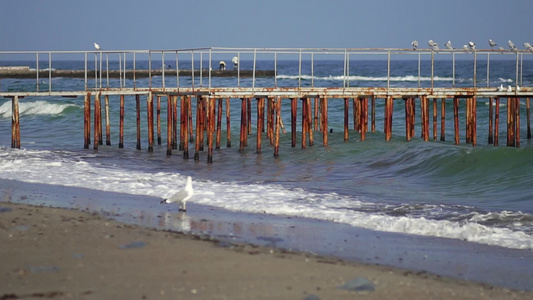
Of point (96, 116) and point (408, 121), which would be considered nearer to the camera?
point (96, 116)

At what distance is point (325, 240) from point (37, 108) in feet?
113

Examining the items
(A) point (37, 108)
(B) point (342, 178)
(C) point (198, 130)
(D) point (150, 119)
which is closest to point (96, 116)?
(D) point (150, 119)

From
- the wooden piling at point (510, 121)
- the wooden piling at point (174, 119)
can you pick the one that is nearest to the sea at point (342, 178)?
the wooden piling at point (174, 119)

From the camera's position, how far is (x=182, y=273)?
8172 millimetres

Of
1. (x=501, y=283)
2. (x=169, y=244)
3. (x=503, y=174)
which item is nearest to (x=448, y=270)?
(x=501, y=283)

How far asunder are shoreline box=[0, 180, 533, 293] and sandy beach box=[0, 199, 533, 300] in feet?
1.06

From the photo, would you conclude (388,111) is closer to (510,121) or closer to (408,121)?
(408,121)

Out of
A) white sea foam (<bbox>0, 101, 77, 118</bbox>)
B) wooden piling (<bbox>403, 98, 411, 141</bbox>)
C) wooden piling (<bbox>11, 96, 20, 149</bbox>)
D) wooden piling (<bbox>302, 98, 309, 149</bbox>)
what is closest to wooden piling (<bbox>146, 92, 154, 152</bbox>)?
wooden piling (<bbox>11, 96, 20, 149</bbox>)

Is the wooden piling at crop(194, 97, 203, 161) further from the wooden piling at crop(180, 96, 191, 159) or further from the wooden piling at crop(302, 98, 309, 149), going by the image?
the wooden piling at crop(302, 98, 309, 149)

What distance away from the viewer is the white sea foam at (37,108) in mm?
40828

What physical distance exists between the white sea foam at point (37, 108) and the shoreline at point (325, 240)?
28031 millimetres

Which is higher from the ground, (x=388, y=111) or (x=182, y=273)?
(x=388, y=111)

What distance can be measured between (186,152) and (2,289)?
1525cm

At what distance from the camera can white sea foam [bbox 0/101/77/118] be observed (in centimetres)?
4083
